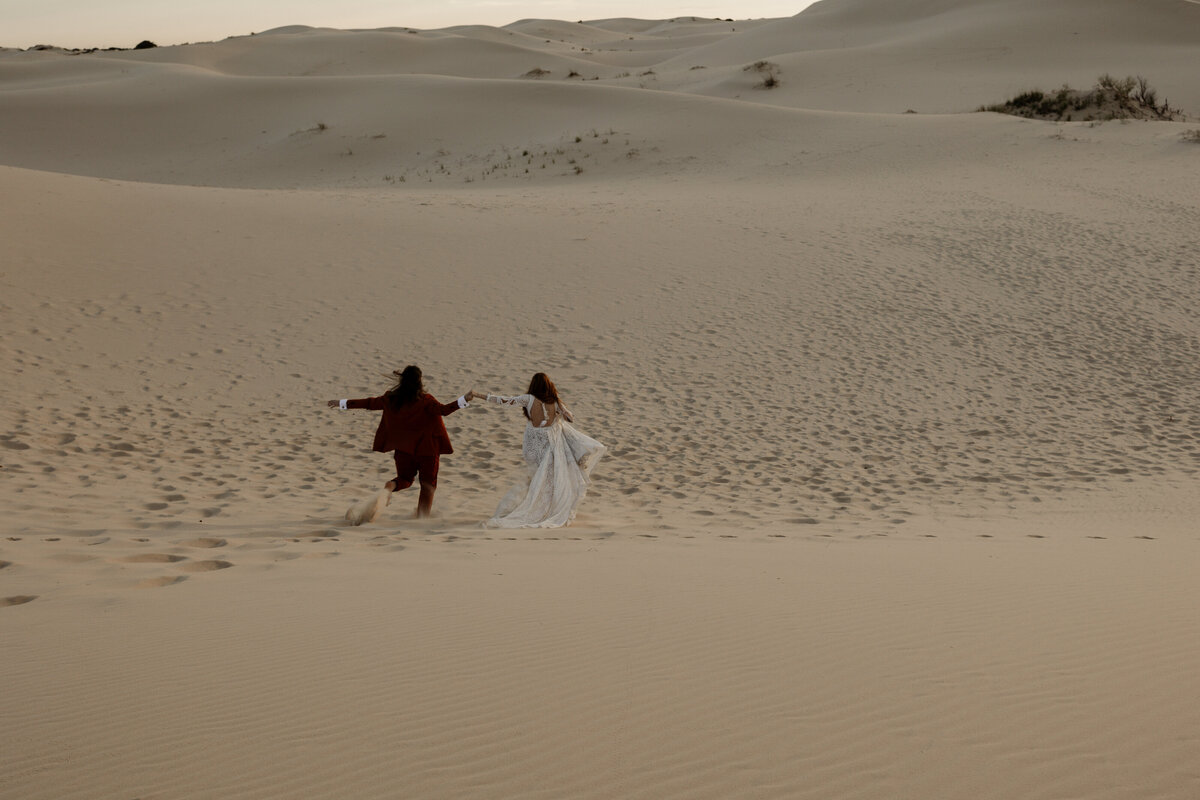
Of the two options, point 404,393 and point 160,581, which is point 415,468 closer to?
point 404,393

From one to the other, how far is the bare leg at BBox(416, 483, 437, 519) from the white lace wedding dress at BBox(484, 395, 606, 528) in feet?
1.93

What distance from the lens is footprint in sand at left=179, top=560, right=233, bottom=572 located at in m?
6.50

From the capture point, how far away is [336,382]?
43.2 ft

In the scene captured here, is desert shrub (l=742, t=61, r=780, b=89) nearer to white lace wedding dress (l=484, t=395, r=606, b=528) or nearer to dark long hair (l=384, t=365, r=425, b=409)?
white lace wedding dress (l=484, t=395, r=606, b=528)

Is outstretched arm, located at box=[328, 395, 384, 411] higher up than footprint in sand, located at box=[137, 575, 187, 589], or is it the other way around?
outstretched arm, located at box=[328, 395, 384, 411]

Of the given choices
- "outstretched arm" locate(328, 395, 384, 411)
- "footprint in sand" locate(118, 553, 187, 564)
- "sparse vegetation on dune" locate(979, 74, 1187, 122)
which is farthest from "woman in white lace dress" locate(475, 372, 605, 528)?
"sparse vegetation on dune" locate(979, 74, 1187, 122)

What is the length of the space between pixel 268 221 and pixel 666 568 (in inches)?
565

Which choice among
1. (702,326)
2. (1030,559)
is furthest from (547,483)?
(702,326)

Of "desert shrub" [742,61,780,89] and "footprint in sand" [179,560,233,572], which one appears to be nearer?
"footprint in sand" [179,560,233,572]

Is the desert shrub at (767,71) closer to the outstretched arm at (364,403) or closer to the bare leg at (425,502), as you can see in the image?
the bare leg at (425,502)

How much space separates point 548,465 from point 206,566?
9.18ft

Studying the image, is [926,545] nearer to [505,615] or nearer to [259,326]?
[505,615]

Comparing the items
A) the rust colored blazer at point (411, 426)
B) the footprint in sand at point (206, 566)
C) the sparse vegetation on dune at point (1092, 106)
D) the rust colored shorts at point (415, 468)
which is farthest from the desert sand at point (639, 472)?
the sparse vegetation on dune at point (1092, 106)

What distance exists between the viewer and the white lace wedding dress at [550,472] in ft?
27.8
